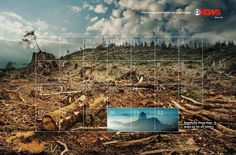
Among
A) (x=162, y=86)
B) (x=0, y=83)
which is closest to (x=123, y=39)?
(x=162, y=86)

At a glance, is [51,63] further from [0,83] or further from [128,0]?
[128,0]

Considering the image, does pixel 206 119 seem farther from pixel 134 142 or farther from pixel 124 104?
pixel 124 104

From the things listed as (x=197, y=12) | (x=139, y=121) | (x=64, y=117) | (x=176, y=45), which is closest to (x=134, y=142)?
(x=139, y=121)

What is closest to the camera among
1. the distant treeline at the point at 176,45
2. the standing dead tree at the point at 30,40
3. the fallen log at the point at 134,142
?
the fallen log at the point at 134,142

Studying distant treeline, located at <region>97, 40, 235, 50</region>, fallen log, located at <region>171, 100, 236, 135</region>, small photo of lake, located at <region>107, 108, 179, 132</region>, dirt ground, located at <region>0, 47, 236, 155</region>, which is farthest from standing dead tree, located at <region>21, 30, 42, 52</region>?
fallen log, located at <region>171, 100, 236, 135</region>

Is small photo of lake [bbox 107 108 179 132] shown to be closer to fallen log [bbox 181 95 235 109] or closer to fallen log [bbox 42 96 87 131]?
fallen log [bbox 181 95 235 109]

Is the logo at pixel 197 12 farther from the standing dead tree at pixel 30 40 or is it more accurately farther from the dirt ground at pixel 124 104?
the standing dead tree at pixel 30 40

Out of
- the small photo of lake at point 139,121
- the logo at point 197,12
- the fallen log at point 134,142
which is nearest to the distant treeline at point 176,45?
the logo at point 197,12

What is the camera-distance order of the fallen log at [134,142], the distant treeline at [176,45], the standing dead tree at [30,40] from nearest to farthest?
the fallen log at [134,142], the distant treeline at [176,45], the standing dead tree at [30,40]
